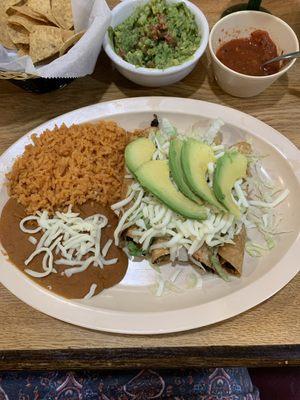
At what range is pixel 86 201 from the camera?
1.74 metres

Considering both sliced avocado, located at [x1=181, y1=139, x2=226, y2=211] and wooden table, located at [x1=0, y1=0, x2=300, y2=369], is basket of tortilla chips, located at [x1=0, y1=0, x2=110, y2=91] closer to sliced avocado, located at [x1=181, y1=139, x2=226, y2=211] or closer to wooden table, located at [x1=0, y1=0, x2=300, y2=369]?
sliced avocado, located at [x1=181, y1=139, x2=226, y2=211]

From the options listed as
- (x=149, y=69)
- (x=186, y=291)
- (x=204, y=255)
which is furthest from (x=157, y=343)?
(x=149, y=69)

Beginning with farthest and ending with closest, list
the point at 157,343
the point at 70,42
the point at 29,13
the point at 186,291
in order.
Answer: the point at 29,13 < the point at 70,42 < the point at 186,291 < the point at 157,343

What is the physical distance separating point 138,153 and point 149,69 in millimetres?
402

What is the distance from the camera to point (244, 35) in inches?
77.8

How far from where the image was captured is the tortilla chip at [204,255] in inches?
62.9

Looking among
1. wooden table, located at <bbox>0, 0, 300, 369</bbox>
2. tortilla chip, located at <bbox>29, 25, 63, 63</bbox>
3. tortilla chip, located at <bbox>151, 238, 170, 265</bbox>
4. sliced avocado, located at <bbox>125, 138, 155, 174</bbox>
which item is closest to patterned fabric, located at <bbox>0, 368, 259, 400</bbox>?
wooden table, located at <bbox>0, 0, 300, 369</bbox>

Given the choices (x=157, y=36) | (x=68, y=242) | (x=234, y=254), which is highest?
(x=157, y=36)

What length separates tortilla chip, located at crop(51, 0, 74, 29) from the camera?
1.87 m

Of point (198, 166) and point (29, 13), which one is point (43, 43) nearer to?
point (29, 13)

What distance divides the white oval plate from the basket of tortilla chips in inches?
10.0

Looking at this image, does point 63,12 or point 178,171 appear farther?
point 63,12

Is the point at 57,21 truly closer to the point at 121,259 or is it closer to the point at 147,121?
the point at 147,121

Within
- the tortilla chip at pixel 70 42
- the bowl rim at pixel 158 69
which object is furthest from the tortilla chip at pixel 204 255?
the tortilla chip at pixel 70 42
